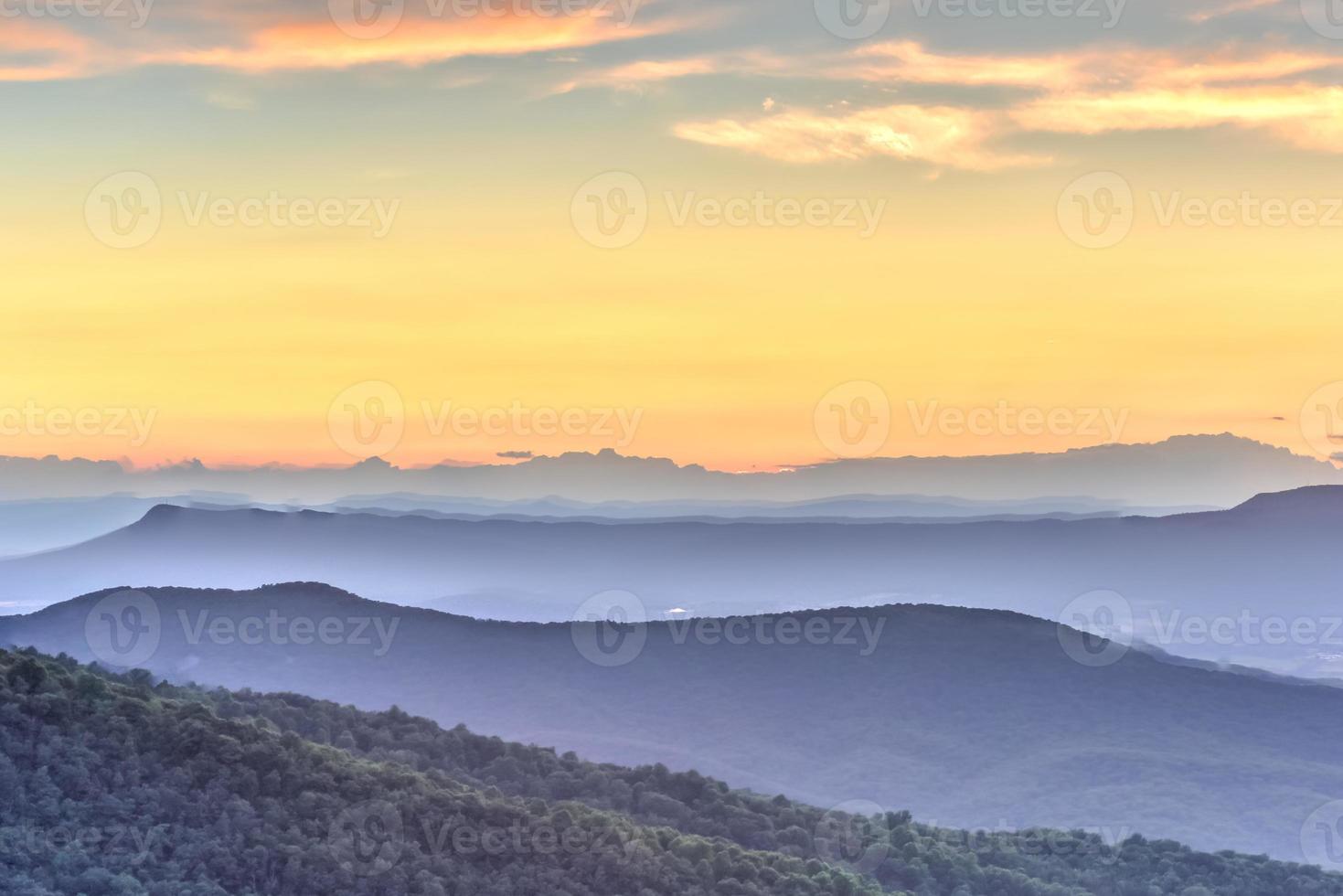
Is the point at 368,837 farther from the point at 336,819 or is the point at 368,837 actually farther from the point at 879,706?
the point at 879,706

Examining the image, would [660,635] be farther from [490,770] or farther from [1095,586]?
[490,770]

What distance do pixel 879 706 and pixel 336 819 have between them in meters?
134

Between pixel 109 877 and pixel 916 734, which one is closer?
pixel 109 877

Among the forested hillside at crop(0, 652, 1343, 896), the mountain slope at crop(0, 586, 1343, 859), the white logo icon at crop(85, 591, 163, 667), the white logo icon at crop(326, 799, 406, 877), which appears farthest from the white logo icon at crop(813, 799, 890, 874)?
the mountain slope at crop(0, 586, 1343, 859)

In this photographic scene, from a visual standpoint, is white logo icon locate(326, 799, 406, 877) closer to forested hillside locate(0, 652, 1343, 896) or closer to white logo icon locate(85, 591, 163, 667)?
forested hillside locate(0, 652, 1343, 896)

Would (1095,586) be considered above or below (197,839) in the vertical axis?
above

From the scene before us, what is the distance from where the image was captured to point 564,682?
157125 millimetres

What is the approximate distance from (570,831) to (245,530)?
90.0 metres

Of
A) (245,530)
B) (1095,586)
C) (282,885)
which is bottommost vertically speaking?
(282,885)

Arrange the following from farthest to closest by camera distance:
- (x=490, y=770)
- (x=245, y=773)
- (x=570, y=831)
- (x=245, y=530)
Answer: (x=245, y=530), (x=490, y=770), (x=570, y=831), (x=245, y=773)

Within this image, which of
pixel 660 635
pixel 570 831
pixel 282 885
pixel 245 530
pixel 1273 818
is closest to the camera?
pixel 282 885

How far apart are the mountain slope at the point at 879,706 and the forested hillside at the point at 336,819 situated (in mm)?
88426

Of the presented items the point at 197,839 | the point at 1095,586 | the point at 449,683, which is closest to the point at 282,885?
the point at 197,839

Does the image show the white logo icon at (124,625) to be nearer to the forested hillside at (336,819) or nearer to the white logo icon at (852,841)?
the forested hillside at (336,819)
